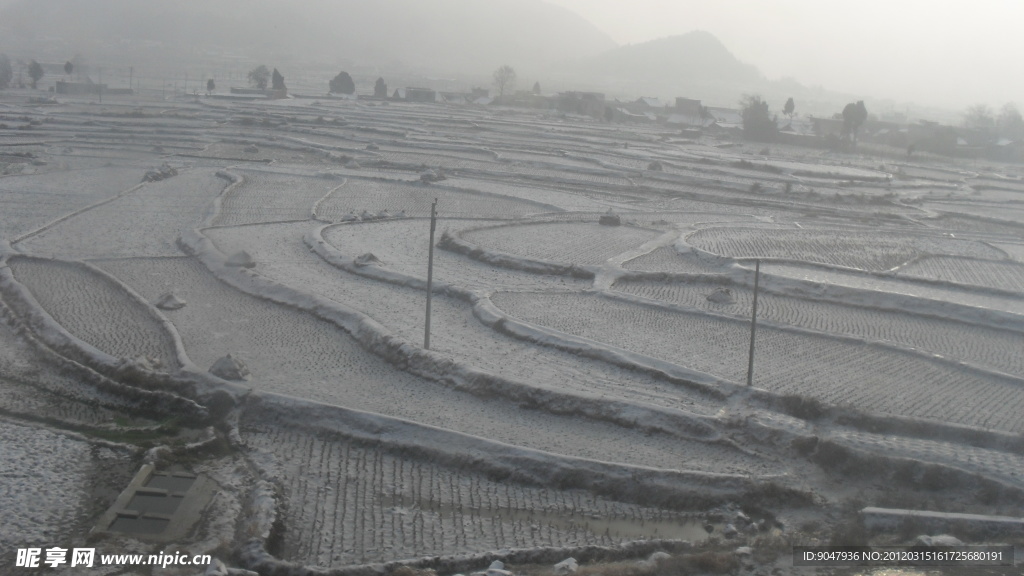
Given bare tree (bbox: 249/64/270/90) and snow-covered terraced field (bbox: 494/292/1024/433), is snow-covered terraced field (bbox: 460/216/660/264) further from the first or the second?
bare tree (bbox: 249/64/270/90)

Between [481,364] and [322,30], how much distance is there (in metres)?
49.6

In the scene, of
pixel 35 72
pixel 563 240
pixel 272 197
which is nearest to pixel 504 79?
pixel 35 72

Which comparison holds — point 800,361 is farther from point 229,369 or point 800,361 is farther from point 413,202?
point 413,202

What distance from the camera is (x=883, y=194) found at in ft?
60.0

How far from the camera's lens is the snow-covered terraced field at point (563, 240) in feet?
32.7

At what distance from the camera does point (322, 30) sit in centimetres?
5219

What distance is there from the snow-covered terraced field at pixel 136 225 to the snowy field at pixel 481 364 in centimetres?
7

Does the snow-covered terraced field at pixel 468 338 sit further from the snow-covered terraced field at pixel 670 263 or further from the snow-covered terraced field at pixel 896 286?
the snow-covered terraced field at pixel 896 286

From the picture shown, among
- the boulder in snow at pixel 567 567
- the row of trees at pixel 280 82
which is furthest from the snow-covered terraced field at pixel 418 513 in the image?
the row of trees at pixel 280 82

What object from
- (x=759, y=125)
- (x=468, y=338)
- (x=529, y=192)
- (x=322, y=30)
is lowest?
(x=468, y=338)

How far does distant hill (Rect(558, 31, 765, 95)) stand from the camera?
8875cm

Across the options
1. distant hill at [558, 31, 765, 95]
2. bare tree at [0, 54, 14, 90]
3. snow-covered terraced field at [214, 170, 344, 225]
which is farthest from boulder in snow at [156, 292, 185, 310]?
distant hill at [558, 31, 765, 95]

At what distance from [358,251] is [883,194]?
497 inches

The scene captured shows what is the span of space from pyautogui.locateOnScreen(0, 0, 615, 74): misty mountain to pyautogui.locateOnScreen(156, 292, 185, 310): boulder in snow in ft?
43.4
